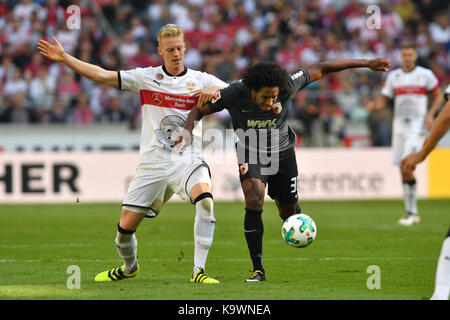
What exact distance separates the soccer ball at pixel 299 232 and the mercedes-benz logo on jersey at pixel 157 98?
67.1 inches

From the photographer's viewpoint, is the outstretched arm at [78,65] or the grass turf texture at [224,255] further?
the outstretched arm at [78,65]

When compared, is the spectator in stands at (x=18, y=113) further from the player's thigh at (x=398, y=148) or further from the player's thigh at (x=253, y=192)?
the player's thigh at (x=253, y=192)

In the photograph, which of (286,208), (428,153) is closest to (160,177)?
(286,208)

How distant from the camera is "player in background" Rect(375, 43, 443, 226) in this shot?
558 inches

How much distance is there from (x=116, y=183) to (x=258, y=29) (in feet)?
24.4

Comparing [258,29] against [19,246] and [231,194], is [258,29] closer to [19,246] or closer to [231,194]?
[231,194]

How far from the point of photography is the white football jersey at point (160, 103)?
7824mm

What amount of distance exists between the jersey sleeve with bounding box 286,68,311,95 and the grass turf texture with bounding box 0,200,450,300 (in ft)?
6.08

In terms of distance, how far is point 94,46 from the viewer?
2195 cm

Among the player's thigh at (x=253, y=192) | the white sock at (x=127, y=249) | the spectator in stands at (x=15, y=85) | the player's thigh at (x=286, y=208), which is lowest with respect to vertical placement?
the white sock at (x=127, y=249)

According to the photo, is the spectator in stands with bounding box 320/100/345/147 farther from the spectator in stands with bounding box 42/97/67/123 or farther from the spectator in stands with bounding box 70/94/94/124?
the spectator in stands with bounding box 42/97/67/123

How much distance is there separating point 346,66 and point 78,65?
2647 millimetres

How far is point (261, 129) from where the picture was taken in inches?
319

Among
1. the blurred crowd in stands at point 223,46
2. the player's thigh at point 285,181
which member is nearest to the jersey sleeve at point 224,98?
the player's thigh at point 285,181
